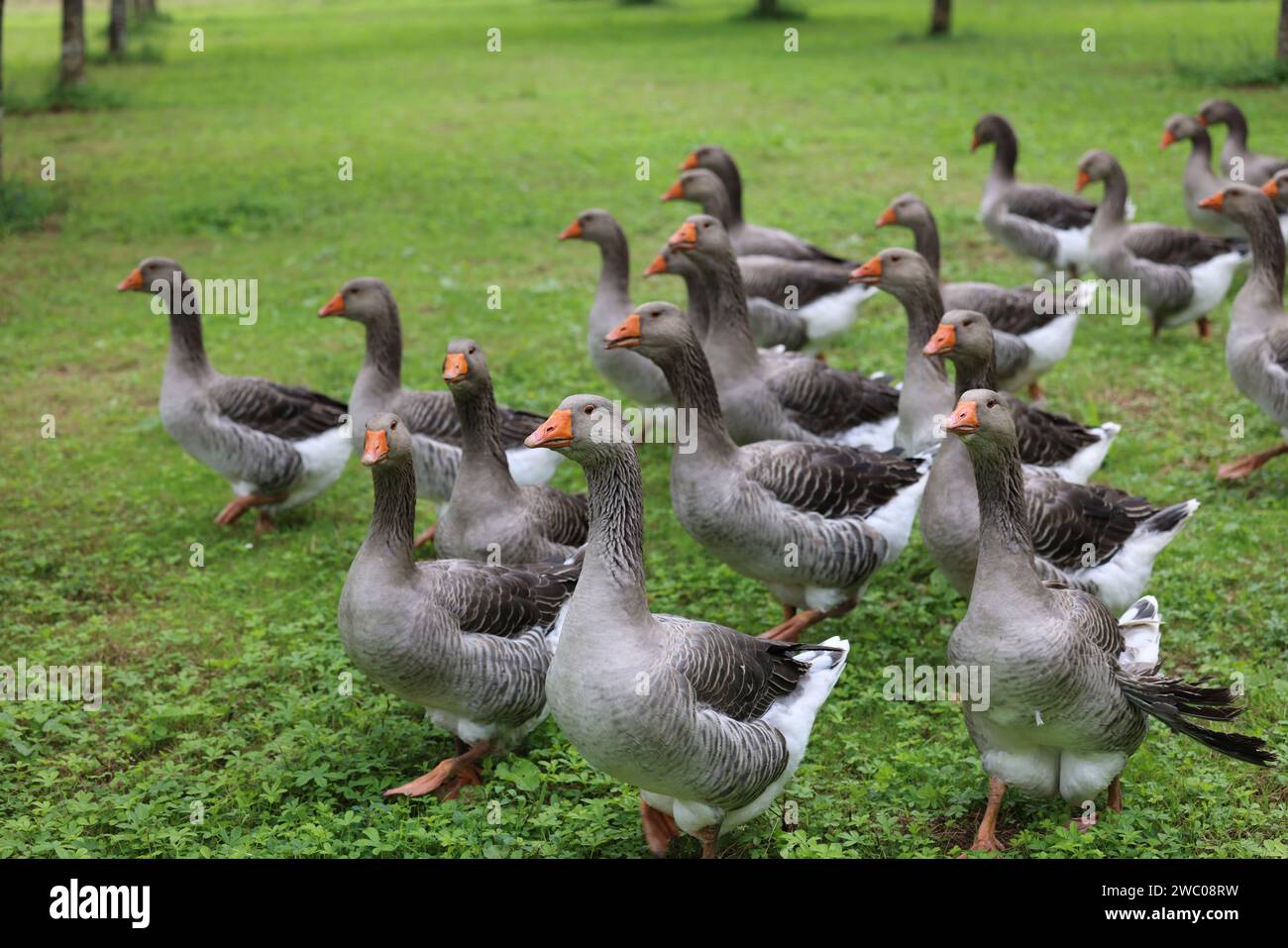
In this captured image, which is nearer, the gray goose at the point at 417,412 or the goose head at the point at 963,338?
the goose head at the point at 963,338

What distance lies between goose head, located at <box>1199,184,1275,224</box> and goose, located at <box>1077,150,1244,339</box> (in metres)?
1.96

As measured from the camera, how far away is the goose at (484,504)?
707 cm

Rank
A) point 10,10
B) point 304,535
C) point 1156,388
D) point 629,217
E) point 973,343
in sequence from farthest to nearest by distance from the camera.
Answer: point 10,10 < point 629,217 < point 1156,388 < point 304,535 < point 973,343

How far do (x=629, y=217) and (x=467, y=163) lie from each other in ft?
15.5

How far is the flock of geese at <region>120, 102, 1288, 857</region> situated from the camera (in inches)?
201

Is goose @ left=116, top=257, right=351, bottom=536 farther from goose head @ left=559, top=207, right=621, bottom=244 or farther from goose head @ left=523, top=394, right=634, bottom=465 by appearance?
goose head @ left=523, top=394, right=634, bottom=465

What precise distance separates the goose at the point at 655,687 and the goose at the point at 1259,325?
Answer: 477 cm

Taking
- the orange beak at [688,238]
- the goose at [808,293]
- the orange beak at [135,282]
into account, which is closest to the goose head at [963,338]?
the orange beak at [688,238]

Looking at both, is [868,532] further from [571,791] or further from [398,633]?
[398,633]

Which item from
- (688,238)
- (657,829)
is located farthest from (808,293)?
(657,829)

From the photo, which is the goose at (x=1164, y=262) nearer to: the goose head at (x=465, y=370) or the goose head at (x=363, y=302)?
the goose head at (x=363, y=302)

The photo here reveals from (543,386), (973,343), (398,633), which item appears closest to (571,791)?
(398,633)

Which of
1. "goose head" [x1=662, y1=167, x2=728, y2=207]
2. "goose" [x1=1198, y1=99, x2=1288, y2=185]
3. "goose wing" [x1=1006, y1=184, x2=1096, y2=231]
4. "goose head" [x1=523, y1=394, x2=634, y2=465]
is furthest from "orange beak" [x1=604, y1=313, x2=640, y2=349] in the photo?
"goose" [x1=1198, y1=99, x2=1288, y2=185]

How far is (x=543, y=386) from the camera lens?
36.5 ft
